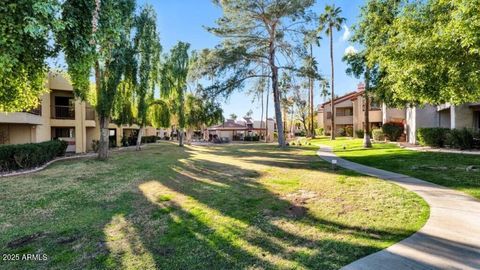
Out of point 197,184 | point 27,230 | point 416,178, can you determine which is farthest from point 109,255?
point 416,178

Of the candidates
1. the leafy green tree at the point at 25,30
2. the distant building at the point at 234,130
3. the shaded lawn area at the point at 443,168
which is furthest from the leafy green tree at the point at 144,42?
the distant building at the point at 234,130

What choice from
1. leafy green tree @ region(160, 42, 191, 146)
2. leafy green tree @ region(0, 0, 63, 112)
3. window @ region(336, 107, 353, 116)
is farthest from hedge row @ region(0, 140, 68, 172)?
window @ region(336, 107, 353, 116)

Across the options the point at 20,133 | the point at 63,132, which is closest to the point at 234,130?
the point at 63,132

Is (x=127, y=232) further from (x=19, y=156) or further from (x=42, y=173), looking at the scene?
(x=19, y=156)

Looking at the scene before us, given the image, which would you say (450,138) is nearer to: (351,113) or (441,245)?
(441,245)

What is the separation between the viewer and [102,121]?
18234 millimetres

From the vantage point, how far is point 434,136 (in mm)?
19328

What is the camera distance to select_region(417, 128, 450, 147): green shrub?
18.8 metres

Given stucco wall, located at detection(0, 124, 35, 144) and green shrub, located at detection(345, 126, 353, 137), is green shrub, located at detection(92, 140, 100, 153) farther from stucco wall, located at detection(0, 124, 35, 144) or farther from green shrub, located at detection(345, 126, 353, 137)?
green shrub, located at detection(345, 126, 353, 137)

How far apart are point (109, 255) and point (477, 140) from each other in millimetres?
19758

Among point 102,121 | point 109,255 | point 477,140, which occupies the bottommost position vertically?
point 109,255

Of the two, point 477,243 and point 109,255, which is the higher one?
point 477,243

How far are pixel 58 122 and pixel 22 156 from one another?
10968mm

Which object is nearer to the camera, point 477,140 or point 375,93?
point 477,140
